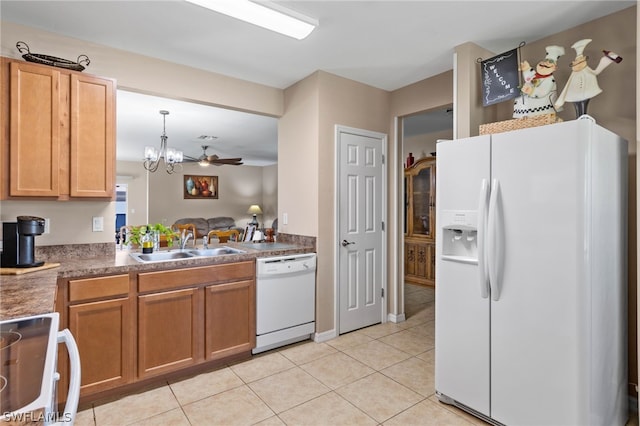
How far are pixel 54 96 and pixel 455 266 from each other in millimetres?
2814

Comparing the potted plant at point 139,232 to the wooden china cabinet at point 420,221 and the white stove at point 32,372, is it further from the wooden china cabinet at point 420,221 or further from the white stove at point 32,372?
the wooden china cabinet at point 420,221

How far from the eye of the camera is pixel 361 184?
353 centimetres

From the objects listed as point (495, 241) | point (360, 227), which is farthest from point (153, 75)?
point (495, 241)

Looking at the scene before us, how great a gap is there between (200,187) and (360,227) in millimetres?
7006

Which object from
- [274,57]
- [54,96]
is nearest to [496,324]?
[274,57]

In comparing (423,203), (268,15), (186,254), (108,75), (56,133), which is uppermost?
(268,15)

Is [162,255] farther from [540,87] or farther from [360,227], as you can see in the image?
[540,87]

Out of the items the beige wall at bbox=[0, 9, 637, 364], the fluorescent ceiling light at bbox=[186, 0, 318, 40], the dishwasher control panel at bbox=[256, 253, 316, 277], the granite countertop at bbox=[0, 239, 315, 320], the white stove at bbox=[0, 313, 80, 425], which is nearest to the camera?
the white stove at bbox=[0, 313, 80, 425]

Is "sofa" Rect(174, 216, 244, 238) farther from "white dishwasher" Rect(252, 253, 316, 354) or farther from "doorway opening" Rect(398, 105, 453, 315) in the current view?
"white dishwasher" Rect(252, 253, 316, 354)

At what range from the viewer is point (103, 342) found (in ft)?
7.27

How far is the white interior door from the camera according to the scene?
133 inches

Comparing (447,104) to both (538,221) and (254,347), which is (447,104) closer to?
(538,221)

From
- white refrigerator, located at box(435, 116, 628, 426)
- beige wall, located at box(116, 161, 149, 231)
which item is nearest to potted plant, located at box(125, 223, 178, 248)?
white refrigerator, located at box(435, 116, 628, 426)

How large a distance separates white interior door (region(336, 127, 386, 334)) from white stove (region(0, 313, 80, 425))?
2.50 metres
